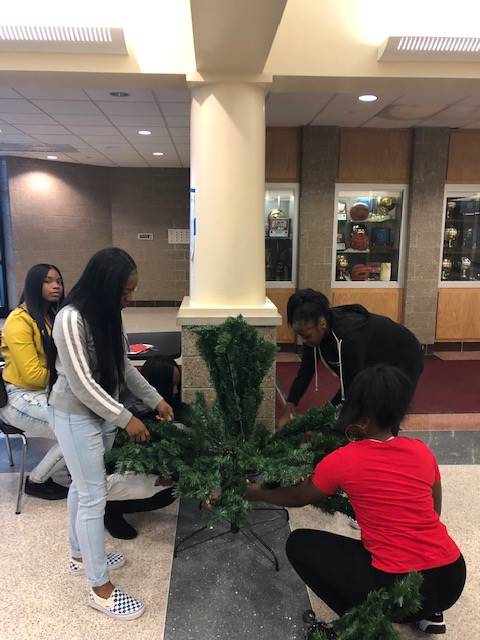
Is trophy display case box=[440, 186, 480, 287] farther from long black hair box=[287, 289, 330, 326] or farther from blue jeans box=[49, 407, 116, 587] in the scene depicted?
blue jeans box=[49, 407, 116, 587]

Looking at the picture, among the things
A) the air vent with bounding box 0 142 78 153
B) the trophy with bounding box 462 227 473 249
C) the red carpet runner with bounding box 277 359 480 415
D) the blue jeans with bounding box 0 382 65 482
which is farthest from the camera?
the air vent with bounding box 0 142 78 153

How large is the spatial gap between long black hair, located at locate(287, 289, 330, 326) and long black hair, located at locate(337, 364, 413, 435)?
0.69 meters

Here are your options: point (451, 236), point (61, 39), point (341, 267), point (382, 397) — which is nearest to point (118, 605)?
point (382, 397)

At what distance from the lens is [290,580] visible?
2.05 metres

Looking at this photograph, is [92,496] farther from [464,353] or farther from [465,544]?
[464,353]

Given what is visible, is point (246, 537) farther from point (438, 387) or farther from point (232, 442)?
point (438, 387)

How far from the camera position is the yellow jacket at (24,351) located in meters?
2.57

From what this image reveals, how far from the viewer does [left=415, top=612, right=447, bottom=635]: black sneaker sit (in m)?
1.74

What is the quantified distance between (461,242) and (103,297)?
5.53 m

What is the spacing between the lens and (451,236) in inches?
237

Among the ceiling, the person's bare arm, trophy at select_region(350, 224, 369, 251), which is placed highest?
the ceiling

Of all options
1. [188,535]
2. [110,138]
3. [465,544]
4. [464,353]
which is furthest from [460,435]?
[110,138]

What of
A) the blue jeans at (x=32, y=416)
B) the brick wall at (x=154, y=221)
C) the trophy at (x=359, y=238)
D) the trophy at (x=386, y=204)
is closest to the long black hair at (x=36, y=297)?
the blue jeans at (x=32, y=416)

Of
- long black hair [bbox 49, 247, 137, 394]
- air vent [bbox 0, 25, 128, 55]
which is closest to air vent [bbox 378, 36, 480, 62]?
air vent [bbox 0, 25, 128, 55]
